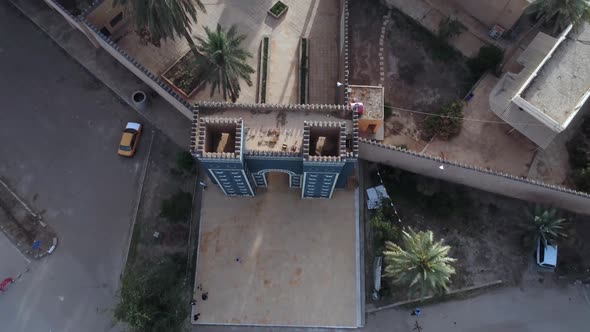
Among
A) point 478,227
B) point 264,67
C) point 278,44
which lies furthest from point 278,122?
point 478,227

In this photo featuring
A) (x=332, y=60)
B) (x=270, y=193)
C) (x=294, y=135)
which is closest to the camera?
(x=294, y=135)

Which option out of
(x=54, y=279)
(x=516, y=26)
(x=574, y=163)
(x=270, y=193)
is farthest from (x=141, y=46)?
(x=574, y=163)

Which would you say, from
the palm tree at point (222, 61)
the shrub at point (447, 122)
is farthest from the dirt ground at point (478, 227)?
the palm tree at point (222, 61)

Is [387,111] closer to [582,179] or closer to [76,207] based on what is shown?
[582,179]

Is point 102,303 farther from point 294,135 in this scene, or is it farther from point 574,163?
point 574,163

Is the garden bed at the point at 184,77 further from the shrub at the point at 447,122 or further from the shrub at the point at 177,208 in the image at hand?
the shrub at the point at 447,122

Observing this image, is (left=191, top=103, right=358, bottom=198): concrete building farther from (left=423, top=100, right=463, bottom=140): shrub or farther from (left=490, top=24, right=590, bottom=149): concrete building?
(left=490, top=24, right=590, bottom=149): concrete building
